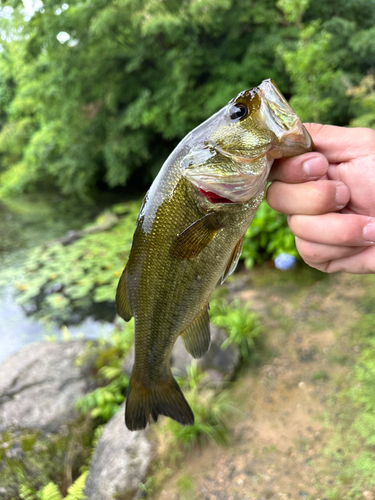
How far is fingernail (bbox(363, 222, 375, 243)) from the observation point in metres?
1.40

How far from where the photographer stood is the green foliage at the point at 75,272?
6590 millimetres

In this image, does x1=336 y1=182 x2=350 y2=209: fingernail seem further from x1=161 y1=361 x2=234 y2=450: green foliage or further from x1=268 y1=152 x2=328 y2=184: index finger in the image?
x1=161 y1=361 x2=234 y2=450: green foliage

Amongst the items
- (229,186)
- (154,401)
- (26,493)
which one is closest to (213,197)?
(229,186)

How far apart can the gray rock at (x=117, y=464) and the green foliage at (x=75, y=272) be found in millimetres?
3290

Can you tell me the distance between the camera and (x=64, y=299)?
22.1ft

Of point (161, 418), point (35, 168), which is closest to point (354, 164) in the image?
point (161, 418)

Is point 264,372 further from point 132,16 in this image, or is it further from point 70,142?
point 70,142

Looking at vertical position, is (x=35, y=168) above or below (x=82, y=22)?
below

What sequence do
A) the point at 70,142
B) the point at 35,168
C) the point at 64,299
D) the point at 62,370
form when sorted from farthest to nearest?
the point at 35,168, the point at 70,142, the point at 64,299, the point at 62,370

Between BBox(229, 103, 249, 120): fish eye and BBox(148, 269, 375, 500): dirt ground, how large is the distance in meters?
2.83

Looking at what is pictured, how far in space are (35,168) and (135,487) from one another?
1354 centimetres

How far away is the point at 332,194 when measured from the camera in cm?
143

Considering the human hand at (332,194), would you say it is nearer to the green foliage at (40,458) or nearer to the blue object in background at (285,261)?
the green foliage at (40,458)

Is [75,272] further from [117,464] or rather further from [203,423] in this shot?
[203,423]
